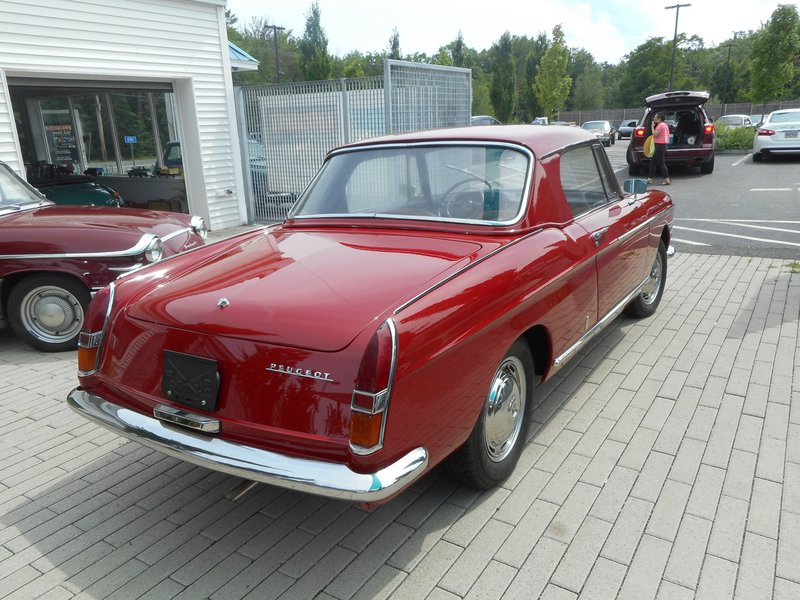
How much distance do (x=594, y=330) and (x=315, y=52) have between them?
149 feet

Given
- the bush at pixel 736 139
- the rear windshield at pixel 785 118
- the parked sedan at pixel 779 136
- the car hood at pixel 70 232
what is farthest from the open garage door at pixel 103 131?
the bush at pixel 736 139

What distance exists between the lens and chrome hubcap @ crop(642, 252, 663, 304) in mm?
5551

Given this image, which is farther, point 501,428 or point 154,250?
point 154,250

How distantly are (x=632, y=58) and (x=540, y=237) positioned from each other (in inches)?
3325

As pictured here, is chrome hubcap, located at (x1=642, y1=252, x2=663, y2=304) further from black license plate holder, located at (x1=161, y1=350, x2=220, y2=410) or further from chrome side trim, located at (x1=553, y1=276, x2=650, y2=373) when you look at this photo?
black license plate holder, located at (x1=161, y1=350, x2=220, y2=410)

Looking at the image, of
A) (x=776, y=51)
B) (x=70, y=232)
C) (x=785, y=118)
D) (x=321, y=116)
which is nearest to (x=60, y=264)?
(x=70, y=232)

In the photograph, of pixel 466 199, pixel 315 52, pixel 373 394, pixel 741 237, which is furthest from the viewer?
pixel 315 52

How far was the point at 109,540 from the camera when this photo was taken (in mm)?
2846

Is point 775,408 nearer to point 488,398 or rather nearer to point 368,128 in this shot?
point 488,398

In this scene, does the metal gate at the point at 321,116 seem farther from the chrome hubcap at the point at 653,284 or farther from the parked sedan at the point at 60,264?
the parked sedan at the point at 60,264

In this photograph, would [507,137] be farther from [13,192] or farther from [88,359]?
[13,192]

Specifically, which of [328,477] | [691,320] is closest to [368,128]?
[691,320]

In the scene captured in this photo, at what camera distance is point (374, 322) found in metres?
2.34

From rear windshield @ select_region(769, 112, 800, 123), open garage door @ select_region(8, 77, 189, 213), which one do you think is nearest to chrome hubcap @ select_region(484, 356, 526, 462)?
open garage door @ select_region(8, 77, 189, 213)
